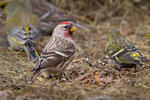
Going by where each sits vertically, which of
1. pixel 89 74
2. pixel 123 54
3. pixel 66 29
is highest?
pixel 66 29

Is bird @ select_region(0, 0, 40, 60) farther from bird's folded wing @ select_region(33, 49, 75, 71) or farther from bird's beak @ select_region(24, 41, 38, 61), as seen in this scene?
bird's folded wing @ select_region(33, 49, 75, 71)

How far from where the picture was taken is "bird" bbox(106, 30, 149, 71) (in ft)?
16.8

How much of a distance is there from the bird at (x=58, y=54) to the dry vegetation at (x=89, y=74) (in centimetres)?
22

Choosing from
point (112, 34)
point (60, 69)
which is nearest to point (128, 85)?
point (60, 69)

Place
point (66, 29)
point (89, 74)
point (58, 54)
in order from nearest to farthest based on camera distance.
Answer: point (58, 54), point (89, 74), point (66, 29)

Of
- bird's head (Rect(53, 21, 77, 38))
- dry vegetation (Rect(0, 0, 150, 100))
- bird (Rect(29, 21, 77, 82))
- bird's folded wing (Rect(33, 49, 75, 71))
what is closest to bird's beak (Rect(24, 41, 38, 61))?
dry vegetation (Rect(0, 0, 150, 100))

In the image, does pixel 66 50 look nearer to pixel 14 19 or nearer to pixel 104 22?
pixel 14 19

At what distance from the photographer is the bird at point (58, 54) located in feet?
15.6

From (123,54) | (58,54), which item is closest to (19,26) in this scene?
(58,54)

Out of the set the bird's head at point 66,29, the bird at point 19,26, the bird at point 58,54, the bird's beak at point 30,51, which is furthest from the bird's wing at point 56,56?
the bird at point 19,26

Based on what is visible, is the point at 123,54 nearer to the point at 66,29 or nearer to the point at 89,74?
the point at 89,74

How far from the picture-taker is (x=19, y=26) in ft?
24.6

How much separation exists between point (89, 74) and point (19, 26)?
302cm

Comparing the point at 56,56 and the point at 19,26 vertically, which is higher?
the point at 19,26
